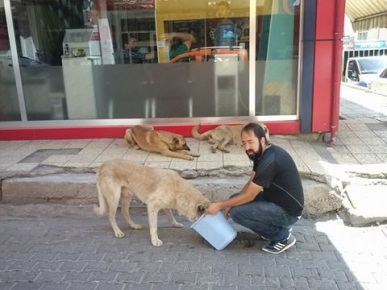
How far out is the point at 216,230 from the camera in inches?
147

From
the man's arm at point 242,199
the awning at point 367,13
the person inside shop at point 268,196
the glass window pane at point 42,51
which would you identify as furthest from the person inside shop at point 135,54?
the awning at point 367,13

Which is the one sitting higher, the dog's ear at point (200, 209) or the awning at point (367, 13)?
the awning at point (367, 13)

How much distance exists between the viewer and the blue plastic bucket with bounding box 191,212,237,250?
370cm

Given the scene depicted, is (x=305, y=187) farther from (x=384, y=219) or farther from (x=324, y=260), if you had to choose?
(x=324, y=260)

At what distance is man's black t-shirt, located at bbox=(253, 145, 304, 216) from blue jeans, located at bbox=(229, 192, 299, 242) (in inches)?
2.6

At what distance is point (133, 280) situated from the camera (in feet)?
10.9

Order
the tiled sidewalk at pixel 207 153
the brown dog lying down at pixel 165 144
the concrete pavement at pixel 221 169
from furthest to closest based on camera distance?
the brown dog lying down at pixel 165 144 < the tiled sidewalk at pixel 207 153 < the concrete pavement at pixel 221 169

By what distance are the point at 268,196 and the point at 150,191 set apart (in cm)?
115

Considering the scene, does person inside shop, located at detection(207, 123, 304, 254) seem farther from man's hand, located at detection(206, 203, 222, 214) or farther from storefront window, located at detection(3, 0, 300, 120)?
storefront window, located at detection(3, 0, 300, 120)

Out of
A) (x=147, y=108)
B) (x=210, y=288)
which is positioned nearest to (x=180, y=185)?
(x=210, y=288)

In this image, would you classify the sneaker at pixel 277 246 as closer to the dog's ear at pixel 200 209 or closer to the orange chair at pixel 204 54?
the dog's ear at pixel 200 209

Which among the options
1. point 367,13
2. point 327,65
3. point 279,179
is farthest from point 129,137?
point 367,13

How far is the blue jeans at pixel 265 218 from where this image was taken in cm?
368

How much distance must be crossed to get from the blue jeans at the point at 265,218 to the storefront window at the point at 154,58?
3.23 m
